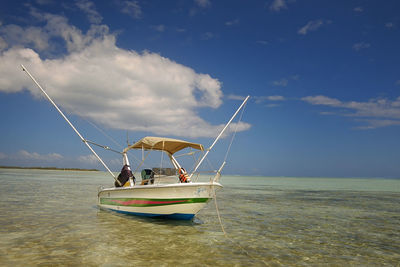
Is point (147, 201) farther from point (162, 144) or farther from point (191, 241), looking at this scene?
point (191, 241)

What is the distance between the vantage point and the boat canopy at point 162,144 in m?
12.1

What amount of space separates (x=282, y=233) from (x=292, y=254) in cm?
273

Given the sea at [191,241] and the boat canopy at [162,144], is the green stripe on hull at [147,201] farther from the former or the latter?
the boat canopy at [162,144]

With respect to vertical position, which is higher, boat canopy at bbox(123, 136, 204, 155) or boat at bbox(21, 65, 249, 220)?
boat canopy at bbox(123, 136, 204, 155)

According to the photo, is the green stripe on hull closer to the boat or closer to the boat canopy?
the boat

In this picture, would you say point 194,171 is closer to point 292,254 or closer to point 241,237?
point 241,237

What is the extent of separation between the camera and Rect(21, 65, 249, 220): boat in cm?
1070

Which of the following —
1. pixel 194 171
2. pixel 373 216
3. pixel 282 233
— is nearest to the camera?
pixel 282 233

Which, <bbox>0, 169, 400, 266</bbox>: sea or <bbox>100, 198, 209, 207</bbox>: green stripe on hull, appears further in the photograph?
<bbox>100, 198, 209, 207</bbox>: green stripe on hull

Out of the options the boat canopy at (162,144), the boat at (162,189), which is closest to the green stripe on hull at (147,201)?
the boat at (162,189)

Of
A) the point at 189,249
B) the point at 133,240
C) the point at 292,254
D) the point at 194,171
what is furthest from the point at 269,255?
the point at 194,171

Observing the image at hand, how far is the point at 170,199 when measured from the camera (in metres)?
10.9

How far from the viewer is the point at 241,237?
9586 mm

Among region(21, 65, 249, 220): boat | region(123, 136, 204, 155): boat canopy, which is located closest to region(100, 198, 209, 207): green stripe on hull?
region(21, 65, 249, 220): boat
